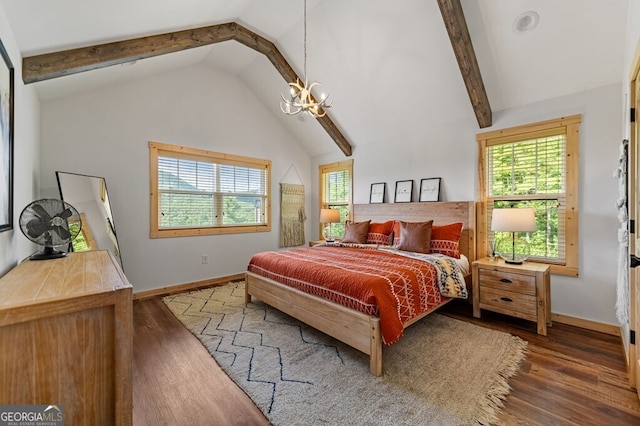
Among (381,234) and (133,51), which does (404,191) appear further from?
(133,51)

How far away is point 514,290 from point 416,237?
3.59 ft

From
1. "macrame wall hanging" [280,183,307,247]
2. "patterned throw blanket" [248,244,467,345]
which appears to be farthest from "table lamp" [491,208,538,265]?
"macrame wall hanging" [280,183,307,247]

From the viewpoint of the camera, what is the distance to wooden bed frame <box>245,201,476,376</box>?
2023mm

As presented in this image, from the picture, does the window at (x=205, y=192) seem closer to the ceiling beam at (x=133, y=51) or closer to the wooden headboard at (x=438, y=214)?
the ceiling beam at (x=133, y=51)

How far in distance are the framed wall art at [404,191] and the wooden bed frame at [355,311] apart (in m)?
0.10

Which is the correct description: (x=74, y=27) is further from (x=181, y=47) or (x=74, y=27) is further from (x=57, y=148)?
(x=57, y=148)

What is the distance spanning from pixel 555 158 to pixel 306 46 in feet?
10.8

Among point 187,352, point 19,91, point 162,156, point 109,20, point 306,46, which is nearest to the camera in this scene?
point 19,91

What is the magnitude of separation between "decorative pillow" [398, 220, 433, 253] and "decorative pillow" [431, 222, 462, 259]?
0.10 m

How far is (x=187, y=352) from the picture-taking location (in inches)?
91.8

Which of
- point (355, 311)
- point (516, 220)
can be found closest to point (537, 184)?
point (516, 220)

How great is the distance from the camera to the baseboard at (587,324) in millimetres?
2625

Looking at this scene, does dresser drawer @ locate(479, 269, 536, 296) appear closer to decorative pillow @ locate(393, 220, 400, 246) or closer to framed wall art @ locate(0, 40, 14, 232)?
decorative pillow @ locate(393, 220, 400, 246)

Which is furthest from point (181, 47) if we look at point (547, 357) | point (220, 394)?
point (547, 357)
